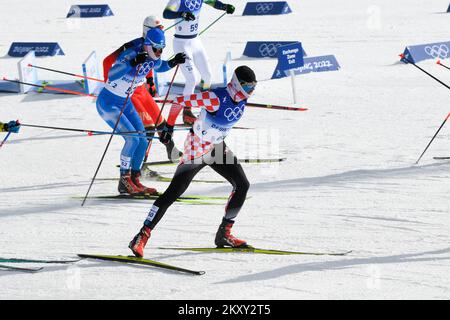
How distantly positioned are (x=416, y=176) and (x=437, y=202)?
1.05 metres

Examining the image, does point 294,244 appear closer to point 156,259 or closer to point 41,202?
point 156,259

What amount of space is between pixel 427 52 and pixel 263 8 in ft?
29.5

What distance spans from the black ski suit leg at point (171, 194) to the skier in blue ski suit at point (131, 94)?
2.09m

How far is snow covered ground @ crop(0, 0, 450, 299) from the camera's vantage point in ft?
23.1

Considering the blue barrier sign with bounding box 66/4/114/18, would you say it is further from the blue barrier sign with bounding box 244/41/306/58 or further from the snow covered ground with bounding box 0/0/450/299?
the blue barrier sign with bounding box 244/41/306/58

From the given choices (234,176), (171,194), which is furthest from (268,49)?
(171,194)

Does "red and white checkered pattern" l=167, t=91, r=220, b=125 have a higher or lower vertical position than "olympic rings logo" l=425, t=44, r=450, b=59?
higher

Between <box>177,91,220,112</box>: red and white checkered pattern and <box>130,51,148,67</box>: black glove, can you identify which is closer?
<box>177,91,220,112</box>: red and white checkered pattern

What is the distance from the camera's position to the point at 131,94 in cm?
957

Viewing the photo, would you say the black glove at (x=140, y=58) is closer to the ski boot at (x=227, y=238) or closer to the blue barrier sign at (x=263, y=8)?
the ski boot at (x=227, y=238)

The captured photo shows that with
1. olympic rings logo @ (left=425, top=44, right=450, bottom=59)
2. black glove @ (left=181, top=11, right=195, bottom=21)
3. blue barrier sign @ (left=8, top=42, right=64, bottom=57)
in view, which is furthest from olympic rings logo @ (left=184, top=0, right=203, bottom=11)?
blue barrier sign @ (left=8, top=42, right=64, bottom=57)

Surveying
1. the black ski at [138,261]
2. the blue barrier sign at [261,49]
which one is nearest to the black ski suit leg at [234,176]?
the black ski at [138,261]

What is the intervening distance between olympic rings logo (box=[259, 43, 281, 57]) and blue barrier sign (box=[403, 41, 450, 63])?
2749mm
